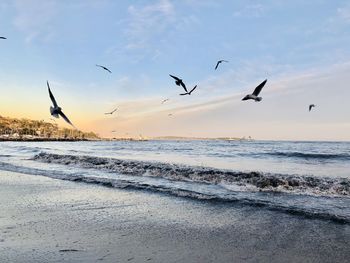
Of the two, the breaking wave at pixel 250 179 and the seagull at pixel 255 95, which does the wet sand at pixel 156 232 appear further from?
the breaking wave at pixel 250 179

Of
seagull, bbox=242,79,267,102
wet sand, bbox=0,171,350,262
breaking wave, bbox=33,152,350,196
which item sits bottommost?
wet sand, bbox=0,171,350,262

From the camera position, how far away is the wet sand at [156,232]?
5.12 metres

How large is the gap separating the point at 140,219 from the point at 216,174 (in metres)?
7.46

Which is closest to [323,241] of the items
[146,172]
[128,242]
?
[128,242]

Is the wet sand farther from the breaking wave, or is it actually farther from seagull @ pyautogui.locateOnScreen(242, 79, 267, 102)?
the breaking wave

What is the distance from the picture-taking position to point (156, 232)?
6387 millimetres

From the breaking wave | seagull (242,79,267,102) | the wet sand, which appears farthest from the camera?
the breaking wave

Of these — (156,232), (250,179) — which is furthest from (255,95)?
(250,179)

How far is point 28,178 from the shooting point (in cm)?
1378

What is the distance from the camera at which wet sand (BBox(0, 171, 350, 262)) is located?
16.8 feet

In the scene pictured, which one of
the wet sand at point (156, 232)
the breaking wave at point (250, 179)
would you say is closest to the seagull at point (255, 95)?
the wet sand at point (156, 232)

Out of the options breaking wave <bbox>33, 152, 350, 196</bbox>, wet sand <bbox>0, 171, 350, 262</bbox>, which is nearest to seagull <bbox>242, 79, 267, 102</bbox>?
wet sand <bbox>0, 171, 350, 262</bbox>

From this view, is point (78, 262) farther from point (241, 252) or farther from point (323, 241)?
point (323, 241)

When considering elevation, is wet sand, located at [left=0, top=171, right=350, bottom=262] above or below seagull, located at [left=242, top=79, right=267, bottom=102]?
below
